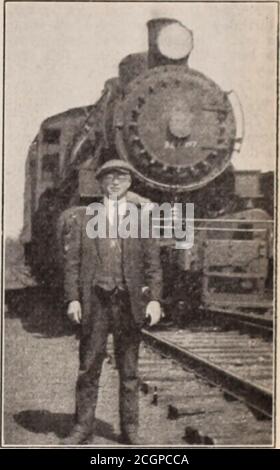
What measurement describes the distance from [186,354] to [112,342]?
1.46 ft

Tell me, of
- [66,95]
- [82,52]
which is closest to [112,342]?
[66,95]

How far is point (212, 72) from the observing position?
4008 millimetres

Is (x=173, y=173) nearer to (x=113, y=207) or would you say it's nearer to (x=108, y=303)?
(x=113, y=207)

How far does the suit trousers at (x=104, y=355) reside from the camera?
3.88m

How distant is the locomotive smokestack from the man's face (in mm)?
685

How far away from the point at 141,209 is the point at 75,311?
2.36ft

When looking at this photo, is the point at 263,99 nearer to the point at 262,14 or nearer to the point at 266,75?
the point at 266,75

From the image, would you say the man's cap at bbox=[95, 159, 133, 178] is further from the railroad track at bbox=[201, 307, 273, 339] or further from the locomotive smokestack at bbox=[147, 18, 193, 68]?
the railroad track at bbox=[201, 307, 273, 339]

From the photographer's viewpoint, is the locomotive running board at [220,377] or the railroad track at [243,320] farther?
the railroad track at [243,320]

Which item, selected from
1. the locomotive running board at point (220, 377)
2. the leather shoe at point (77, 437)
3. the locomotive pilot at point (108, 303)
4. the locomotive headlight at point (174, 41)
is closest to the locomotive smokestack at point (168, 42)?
the locomotive headlight at point (174, 41)

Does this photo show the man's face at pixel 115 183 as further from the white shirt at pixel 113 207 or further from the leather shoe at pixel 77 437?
the leather shoe at pixel 77 437
